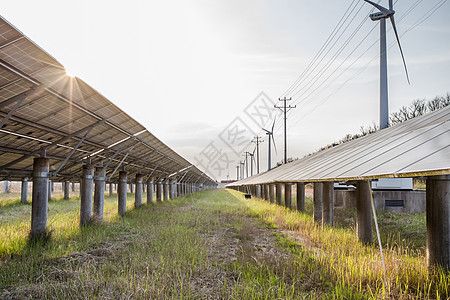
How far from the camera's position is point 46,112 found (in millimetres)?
7988

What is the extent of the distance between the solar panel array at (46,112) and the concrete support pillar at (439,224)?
782cm

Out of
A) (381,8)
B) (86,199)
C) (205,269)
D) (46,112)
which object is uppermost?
(381,8)

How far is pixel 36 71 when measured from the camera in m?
6.14

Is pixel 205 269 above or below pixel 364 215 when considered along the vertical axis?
below

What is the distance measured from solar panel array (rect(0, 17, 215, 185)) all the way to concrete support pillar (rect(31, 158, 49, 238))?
488 millimetres

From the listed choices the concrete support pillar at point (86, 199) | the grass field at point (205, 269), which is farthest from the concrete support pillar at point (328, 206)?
the concrete support pillar at point (86, 199)

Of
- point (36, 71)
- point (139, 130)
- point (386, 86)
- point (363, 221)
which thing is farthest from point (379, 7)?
point (36, 71)

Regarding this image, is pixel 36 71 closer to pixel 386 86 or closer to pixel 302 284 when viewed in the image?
pixel 302 284

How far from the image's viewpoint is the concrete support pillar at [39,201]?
909 cm

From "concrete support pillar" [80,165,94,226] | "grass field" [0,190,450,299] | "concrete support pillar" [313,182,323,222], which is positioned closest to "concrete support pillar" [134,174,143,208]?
"concrete support pillar" [80,165,94,226]

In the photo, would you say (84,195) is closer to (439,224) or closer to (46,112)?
(46,112)

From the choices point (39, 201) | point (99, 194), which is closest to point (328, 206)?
point (39, 201)

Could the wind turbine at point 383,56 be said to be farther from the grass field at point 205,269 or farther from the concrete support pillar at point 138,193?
the concrete support pillar at point 138,193

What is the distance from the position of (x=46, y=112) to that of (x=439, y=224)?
9.45 metres
